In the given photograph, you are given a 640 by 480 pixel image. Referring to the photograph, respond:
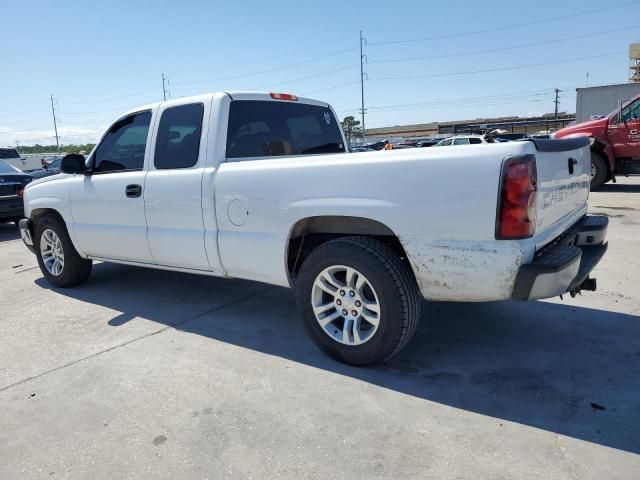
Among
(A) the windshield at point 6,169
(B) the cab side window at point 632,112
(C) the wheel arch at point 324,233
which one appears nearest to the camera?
(C) the wheel arch at point 324,233

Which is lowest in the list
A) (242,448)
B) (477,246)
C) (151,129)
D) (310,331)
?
(242,448)

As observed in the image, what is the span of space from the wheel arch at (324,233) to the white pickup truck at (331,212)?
1 cm

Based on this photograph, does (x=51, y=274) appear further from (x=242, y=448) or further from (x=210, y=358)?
(x=242, y=448)

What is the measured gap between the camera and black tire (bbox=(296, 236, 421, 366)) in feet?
9.90

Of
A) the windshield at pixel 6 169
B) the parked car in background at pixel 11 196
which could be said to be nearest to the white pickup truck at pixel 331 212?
the parked car in background at pixel 11 196

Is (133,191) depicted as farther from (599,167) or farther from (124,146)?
(599,167)

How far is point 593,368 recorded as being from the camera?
319cm

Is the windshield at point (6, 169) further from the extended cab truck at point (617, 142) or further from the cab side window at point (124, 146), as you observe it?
the extended cab truck at point (617, 142)

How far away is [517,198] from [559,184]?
66 centimetres

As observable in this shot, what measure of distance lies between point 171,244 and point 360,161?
198 cm

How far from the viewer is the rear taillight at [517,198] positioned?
2578mm

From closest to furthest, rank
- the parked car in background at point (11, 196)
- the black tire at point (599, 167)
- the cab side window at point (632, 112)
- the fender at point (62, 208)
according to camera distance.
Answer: the fender at point (62, 208), the parked car in background at point (11, 196), the cab side window at point (632, 112), the black tire at point (599, 167)

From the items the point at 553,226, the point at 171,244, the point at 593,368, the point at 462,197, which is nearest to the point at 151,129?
the point at 171,244

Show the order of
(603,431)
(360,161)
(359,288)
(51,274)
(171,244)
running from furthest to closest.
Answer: (51,274) < (171,244) < (359,288) < (360,161) < (603,431)
